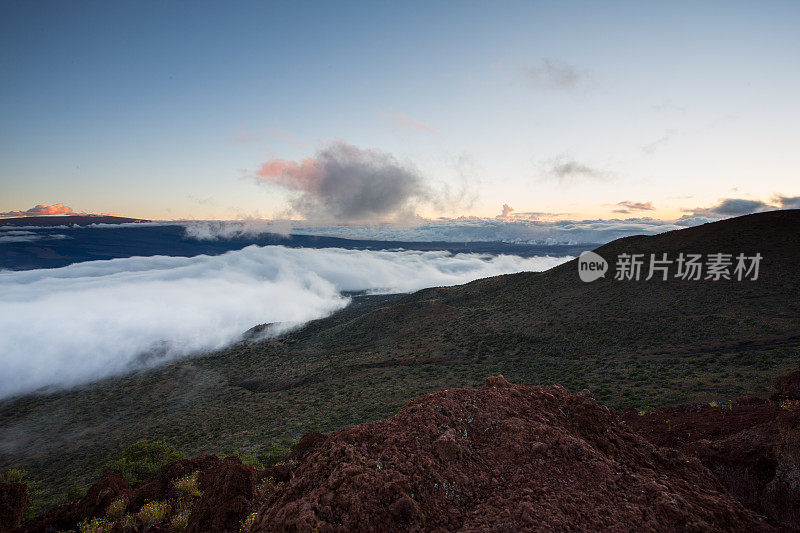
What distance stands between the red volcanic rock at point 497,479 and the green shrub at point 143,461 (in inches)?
733

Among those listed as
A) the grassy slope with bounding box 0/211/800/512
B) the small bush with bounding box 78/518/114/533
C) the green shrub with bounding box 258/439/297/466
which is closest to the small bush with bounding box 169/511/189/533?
the small bush with bounding box 78/518/114/533

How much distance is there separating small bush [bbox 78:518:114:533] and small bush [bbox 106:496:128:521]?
15cm

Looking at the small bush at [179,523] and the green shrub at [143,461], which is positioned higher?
the small bush at [179,523]

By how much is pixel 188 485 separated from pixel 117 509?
1.58 m

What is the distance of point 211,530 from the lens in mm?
6191

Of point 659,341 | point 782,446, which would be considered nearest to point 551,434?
point 782,446

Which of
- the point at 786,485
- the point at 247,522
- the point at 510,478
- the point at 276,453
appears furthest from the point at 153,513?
the point at 276,453

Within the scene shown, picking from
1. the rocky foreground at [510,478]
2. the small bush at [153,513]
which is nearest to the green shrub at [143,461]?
the small bush at [153,513]

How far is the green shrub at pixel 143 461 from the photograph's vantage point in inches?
670

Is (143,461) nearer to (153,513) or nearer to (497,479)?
(153,513)

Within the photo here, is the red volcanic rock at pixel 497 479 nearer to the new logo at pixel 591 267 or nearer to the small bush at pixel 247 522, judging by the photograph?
the small bush at pixel 247 522

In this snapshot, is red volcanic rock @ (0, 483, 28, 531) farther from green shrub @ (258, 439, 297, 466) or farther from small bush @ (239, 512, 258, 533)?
green shrub @ (258, 439, 297, 466)

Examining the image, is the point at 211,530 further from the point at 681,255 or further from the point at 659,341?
the point at 681,255

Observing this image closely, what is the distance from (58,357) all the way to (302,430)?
541 ft
